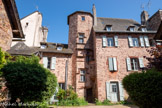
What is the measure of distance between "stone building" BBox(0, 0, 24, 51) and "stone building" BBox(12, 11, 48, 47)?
11.6 metres

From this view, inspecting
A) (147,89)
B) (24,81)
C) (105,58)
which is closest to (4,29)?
(24,81)

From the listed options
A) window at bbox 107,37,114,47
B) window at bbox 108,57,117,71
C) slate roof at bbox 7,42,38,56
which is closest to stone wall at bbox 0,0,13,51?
slate roof at bbox 7,42,38,56

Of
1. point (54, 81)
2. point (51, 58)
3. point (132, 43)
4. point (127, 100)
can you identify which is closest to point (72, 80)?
point (51, 58)

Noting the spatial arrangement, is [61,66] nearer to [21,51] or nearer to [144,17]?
[21,51]

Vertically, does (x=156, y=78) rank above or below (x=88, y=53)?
below

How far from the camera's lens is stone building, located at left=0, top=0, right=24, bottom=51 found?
18.7 feet

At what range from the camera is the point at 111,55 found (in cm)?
1209

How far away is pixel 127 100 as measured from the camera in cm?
1064

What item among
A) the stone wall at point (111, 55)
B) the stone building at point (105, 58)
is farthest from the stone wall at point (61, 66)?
the stone wall at point (111, 55)

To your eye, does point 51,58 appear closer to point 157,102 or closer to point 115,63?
point 115,63

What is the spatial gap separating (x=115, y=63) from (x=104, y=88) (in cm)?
304

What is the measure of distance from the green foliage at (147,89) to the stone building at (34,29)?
16.7 metres

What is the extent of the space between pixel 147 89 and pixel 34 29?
61.6 ft

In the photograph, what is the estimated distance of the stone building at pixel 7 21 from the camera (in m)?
5.68
